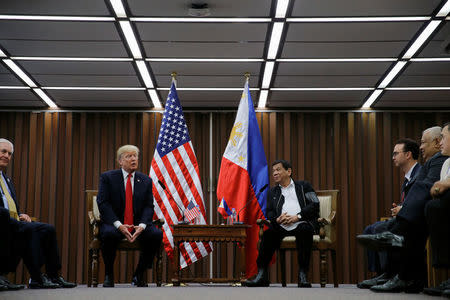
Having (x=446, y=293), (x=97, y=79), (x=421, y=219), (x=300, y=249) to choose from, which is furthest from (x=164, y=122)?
(x=446, y=293)

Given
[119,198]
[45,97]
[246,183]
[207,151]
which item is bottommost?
[119,198]

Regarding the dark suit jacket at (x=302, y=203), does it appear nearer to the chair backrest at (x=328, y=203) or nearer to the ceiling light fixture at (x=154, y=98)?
the chair backrest at (x=328, y=203)

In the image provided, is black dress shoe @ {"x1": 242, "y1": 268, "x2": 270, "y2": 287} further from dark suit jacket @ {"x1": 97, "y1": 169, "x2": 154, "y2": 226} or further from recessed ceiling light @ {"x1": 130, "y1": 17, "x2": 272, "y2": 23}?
recessed ceiling light @ {"x1": 130, "y1": 17, "x2": 272, "y2": 23}

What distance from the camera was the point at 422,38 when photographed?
655 cm

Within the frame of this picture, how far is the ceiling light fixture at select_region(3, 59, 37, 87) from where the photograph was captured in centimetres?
733

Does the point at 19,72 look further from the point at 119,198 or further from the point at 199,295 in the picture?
the point at 199,295

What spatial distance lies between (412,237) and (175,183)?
3.55 meters

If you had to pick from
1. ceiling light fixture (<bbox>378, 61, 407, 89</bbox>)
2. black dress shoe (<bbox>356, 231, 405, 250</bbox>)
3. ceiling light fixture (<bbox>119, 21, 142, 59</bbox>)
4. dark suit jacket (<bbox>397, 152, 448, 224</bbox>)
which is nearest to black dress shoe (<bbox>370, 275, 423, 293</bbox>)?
black dress shoe (<bbox>356, 231, 405, 250</bbox>)

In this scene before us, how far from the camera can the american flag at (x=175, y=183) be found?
282 inches

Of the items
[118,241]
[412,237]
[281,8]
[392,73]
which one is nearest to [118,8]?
[281,8]

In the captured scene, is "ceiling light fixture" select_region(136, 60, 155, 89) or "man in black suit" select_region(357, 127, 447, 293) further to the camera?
"ceiling light fixture" select_region(136, 60, 155, 89)

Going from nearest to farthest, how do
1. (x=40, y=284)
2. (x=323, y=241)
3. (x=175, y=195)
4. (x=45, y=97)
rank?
(x=40, y=284), (x=323, y=241), (x=175, y=195), (x=45, y=97)

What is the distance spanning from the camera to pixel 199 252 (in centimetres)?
721

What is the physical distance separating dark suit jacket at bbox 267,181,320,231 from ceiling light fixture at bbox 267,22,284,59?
1.58 metres
